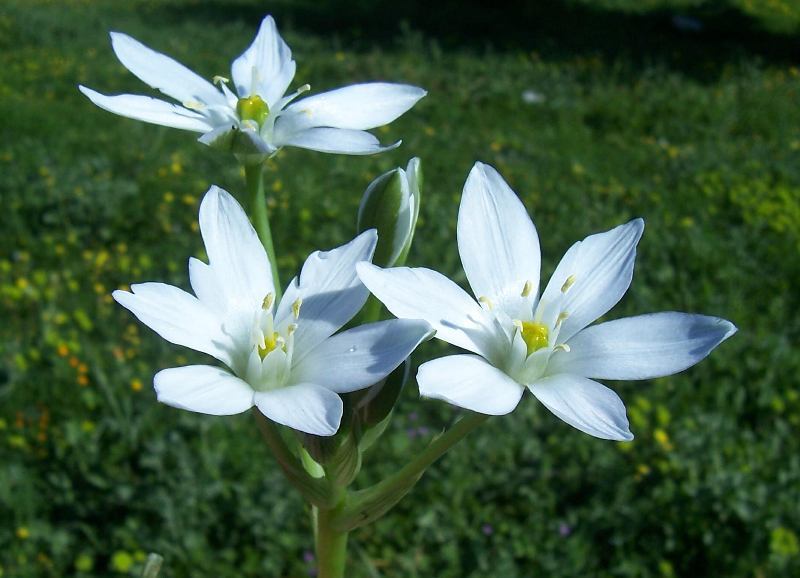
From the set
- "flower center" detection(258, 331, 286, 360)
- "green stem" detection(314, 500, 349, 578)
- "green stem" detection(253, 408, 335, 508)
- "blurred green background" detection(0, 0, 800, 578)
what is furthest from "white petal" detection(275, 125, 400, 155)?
"blurred green background" detection(0, 0, 800, 578)

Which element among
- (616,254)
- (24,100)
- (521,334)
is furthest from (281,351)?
(24,100)

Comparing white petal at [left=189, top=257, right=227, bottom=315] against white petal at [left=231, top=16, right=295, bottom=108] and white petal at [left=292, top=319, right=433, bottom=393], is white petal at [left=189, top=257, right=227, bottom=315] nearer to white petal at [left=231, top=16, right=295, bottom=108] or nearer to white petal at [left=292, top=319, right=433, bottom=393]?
white petal at [left=292, top=319, right=433, bottom=393]

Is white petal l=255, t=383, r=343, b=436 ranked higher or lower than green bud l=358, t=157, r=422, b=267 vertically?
lower

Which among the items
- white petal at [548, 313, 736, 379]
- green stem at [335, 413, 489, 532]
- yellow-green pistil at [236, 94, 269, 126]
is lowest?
green stem at [335, 413, 489, 532]

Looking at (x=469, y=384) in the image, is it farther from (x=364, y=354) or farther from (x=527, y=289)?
(x=527, y=289)

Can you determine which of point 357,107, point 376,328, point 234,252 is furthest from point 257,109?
point 376,328


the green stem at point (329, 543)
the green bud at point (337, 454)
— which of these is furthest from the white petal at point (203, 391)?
the green stem at point (329, 543)

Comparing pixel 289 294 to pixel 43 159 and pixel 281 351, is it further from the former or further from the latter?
pixel 43 159
